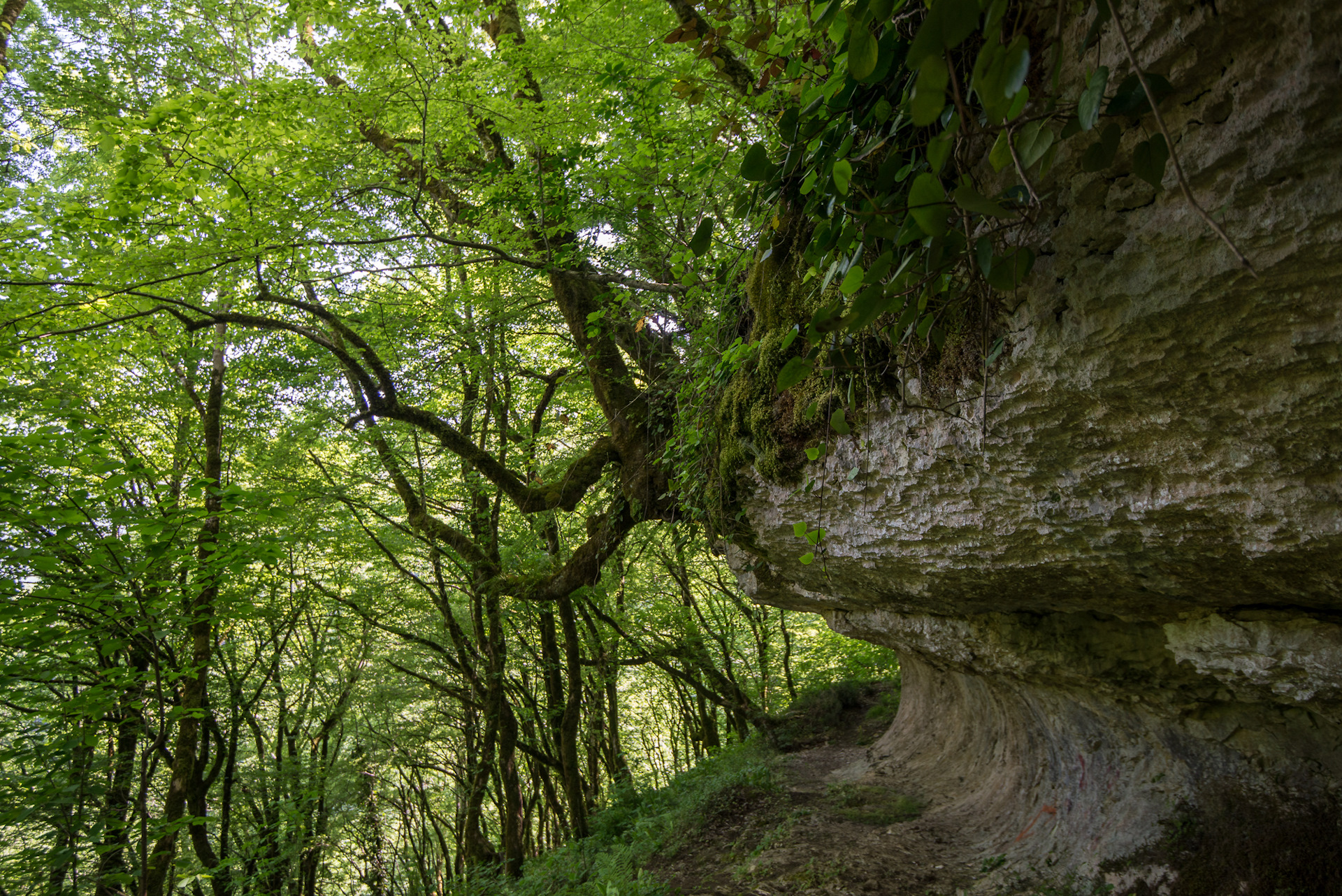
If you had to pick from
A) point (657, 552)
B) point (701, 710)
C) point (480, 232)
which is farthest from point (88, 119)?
point (701, 710)

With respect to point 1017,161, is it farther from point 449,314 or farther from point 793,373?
point 449,314

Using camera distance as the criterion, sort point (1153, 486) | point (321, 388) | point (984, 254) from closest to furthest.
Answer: point (984, 254)
point (1153, 486)
point (321, 388)

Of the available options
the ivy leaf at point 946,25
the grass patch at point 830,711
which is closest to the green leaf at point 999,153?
the ivy leaf at point 946,25

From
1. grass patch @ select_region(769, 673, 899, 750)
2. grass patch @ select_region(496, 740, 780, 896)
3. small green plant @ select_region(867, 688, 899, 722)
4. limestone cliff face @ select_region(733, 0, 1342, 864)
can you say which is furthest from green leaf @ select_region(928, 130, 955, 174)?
small green plant @ select_region(867, 688, 899, 722)

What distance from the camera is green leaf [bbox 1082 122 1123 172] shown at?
3.66 ft

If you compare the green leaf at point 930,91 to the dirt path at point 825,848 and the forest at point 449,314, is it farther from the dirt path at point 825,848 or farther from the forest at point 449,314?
the dirt path at point 825,848

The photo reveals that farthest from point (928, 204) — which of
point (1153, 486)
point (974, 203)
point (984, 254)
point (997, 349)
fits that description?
point (1153, 486)

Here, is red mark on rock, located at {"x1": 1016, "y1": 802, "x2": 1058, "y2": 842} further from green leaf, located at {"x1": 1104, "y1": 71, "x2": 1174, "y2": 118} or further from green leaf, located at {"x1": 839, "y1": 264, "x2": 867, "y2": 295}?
green leaf, located at {"x1": 1104, "y1": 71, "x2": 1174, "y2": 118}

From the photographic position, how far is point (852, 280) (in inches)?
56.4

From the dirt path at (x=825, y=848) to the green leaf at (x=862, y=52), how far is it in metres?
4.13

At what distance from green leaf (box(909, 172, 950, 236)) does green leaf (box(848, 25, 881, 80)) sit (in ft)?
0.66

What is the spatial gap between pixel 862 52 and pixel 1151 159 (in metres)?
0.50

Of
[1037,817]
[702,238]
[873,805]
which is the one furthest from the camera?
[873,805]

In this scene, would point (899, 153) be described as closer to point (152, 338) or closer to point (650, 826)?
point (650, 826)
